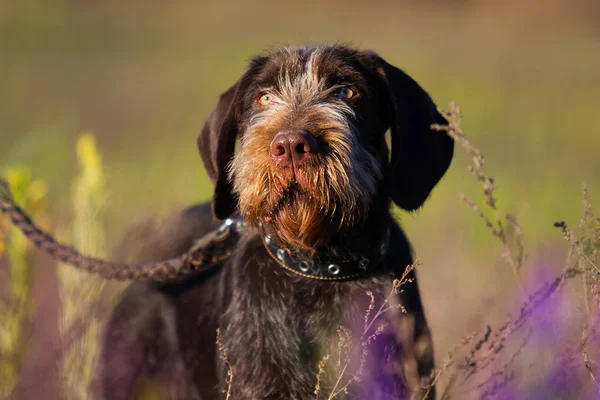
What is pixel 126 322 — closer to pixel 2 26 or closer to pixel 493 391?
pixel 493 391

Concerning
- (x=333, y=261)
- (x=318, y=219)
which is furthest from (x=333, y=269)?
(x=318, y=219)

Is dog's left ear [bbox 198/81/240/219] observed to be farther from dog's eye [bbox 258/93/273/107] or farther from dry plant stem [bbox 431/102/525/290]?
dry plant stem [bbox 431/102/525/290]

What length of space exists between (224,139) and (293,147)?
87 cm

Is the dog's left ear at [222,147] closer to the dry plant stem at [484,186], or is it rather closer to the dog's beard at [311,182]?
the dog's beard at [311,182]

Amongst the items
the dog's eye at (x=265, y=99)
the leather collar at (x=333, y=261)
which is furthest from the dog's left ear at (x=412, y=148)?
the dog's eye at (x=265, y=99)

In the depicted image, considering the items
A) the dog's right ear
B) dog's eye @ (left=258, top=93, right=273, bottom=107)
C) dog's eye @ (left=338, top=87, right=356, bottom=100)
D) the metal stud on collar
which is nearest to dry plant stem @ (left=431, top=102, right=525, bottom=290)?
dog's eye @ (left=338, top=87, right=356, bottom=100)

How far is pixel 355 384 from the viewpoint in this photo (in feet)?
11.9

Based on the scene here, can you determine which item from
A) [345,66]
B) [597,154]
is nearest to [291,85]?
[345,66]

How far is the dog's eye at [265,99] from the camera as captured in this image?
388 centimetres

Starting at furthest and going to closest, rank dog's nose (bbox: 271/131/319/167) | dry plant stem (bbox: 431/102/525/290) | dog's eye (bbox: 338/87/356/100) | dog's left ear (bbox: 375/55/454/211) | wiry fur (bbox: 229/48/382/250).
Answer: dog's eye (bbox: 338/87/356/100)
dog's left ear (bbox: 375/55/454/211)
wiry fur (bbox: 229/48/382/250)
dog's nose (bbox: 271/131/319/167)
dry plant stem (bbox: 431/102/525/290)

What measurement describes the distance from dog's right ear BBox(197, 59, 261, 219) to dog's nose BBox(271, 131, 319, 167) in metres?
0.70

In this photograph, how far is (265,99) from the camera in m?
3.91

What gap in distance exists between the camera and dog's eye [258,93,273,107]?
3.88 metres

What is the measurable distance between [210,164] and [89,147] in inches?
32.0
